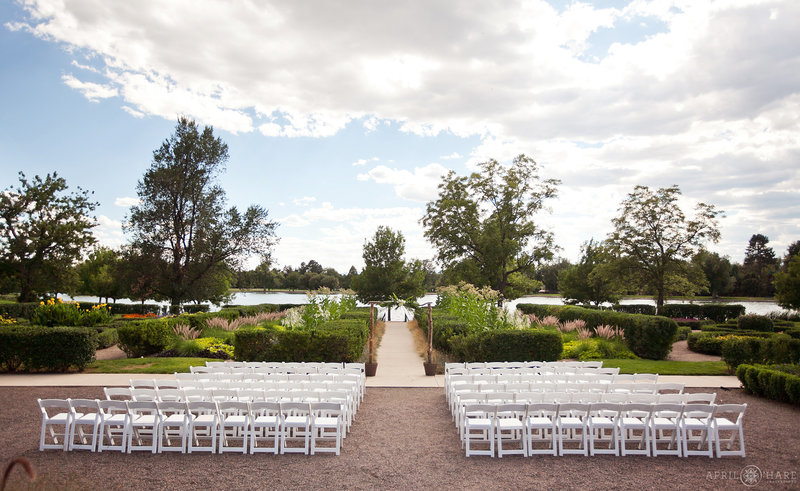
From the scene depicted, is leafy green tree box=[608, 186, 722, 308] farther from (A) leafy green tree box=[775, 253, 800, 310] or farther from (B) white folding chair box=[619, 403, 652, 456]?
(B) white folding chair box=[619, 403, 652, 456]

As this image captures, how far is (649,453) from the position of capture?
7242mm

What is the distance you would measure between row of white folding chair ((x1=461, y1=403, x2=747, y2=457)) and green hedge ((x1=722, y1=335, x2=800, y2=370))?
7.37 m

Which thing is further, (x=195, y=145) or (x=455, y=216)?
(x=455, y=216)

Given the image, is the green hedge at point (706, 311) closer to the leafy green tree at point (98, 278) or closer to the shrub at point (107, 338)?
the shrub at point (107, 338)

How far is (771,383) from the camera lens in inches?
434

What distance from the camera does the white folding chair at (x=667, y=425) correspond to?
7.19m

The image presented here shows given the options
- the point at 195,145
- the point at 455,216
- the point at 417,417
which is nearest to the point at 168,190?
the point at 195,145

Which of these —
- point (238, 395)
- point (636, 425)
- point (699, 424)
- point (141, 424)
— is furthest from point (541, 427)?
point (141, 424)

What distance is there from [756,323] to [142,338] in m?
28.9

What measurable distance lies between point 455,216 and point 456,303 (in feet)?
57.7

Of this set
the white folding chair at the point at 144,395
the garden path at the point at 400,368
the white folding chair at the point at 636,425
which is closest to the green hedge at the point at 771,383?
the white folding chair at the point at 636,425

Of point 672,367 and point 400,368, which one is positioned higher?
point 672,367

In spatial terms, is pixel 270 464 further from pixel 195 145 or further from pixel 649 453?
pixel 195 145

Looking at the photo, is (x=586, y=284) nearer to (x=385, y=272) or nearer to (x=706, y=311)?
(x=706, y=311)
